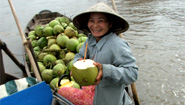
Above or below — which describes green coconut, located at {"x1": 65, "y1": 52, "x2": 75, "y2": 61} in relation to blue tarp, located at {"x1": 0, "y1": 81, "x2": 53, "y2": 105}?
below

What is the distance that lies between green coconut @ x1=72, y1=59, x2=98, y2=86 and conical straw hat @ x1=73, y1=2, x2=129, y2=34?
50 cm

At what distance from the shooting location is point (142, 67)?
14.3 feet

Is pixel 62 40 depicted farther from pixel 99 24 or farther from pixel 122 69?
pixel 122 69

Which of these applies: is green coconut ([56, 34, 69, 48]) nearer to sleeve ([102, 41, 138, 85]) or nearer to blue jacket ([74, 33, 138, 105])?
blue jacket ([74, 33, 138, 105])

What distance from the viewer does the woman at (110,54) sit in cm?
135

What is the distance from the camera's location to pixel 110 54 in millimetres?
1470

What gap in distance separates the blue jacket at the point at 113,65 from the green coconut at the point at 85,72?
0.39 ft

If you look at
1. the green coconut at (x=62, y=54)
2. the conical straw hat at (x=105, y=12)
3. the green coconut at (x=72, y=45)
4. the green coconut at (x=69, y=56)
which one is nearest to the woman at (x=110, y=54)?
the conical straw hat at (x=105, y=12)

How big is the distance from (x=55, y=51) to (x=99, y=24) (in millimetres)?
2167

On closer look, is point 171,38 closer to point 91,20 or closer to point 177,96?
point 177,96

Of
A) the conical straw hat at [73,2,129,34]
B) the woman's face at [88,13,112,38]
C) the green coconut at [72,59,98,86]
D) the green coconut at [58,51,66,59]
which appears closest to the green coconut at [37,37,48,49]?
the green coconut at [58,51,66,59]

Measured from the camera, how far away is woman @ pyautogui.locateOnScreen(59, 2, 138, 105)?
135 cm

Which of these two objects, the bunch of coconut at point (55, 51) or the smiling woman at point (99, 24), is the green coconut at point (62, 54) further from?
the smiling woman at point (99, 24)

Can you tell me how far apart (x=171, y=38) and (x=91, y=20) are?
4879 millimetres
